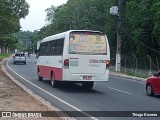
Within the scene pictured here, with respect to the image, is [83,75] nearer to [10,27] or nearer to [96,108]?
[96,108]

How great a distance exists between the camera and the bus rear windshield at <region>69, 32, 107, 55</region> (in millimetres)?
20969

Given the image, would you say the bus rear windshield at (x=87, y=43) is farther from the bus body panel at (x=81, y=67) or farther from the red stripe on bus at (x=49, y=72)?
the red stripe on bus at (x=49, y=72)

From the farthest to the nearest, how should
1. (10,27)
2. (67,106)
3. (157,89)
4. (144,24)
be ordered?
(10,27) < (144,24) < (157,89) < (67,106)

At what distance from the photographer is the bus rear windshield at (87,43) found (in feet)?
68.8

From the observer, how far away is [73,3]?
85.4 metres

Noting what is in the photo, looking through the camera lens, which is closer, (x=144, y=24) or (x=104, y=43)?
(x=104, y=43)

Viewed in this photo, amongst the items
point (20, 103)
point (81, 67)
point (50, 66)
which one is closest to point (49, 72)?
point (50, 66)

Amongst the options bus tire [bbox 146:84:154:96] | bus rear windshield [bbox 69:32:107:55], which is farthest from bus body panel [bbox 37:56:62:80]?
bus tire [bbox 146:84:154:96]

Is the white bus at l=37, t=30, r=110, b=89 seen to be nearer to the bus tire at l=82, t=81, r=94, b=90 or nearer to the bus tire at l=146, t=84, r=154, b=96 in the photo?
the bus tire at l=82, t=81, r=94, b=90

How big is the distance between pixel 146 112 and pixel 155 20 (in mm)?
24063

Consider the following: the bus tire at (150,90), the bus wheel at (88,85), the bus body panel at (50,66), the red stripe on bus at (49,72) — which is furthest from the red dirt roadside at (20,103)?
the bus tire at (150,90)

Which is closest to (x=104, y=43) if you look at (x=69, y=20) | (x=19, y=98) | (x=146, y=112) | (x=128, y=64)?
(x=19, y=98)

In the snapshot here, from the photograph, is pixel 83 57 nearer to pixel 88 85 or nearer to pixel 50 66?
pixel 88 85

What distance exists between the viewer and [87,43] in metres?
21.1
